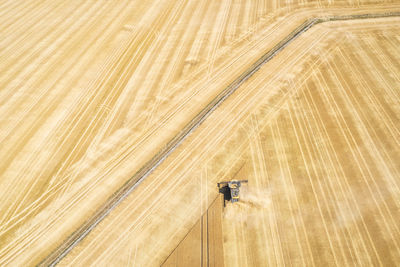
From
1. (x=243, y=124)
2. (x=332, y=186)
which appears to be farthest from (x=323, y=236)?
(x=243, y=124)

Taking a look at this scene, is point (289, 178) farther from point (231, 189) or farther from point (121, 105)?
point (121, 105)

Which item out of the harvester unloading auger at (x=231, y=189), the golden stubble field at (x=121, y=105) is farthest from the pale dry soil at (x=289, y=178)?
the harvester unloading auger at (x=231, y=189)

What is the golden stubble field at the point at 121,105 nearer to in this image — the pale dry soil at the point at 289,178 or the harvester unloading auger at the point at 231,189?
the pale dry soil at the point at 289,178

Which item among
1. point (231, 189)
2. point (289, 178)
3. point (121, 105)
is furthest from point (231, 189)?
point (121, 105)

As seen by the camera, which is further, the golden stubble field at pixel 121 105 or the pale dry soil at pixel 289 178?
the golden stubble field at pixel 121 105

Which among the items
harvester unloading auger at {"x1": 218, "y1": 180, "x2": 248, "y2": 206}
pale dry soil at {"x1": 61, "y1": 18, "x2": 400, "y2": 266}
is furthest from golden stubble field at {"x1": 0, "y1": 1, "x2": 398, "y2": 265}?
harvester unloading auger at {"x1": 218, "y1": 180, "x2": 248, "y2": 206}

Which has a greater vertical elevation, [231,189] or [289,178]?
[289,178]
